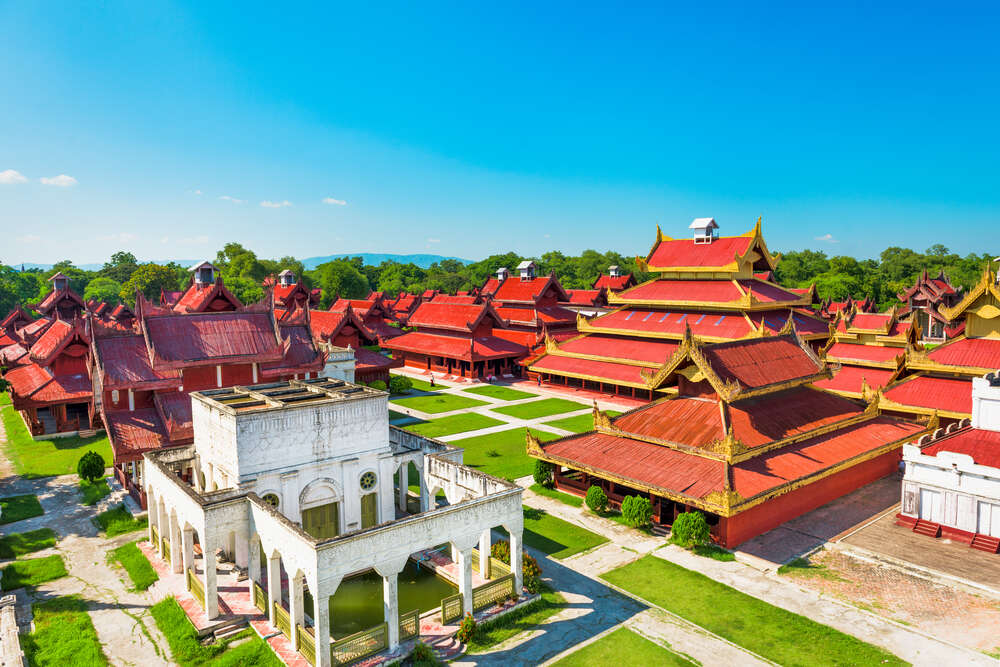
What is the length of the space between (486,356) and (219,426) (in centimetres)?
3218

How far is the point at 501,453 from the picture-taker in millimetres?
28938

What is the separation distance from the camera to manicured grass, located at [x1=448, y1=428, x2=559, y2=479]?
1037 inches

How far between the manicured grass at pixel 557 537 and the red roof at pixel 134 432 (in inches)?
605

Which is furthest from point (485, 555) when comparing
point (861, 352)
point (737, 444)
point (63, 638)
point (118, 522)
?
point (861, 352)

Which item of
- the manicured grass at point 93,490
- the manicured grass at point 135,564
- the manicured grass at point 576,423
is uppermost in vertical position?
the manicured grass at point 576,423

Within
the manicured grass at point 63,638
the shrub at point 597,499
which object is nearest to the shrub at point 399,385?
the shrub at point 597,499

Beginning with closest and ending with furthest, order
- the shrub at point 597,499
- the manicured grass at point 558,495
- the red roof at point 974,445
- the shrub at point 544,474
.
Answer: the red roof at point 974,445 → the shrub at point 597,499 → the manicured grass at point 558,495 → the shrub at point 544,474

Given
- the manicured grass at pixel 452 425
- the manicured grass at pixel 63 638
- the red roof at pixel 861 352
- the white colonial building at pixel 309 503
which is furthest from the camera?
the manicured grass at pixel 452 425

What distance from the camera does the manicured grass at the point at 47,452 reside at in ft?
88.0

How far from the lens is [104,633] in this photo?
1434 cm

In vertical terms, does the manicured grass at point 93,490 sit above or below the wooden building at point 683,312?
below

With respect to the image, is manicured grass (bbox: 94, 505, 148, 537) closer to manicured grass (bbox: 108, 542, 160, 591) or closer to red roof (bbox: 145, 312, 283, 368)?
manicured grass (bbox: 108, 542, 160, 591)

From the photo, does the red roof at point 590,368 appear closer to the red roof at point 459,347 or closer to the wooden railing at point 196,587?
the red roof at point 459,347

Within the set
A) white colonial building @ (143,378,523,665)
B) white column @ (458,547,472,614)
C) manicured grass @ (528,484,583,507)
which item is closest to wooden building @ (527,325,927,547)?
manicured grass @ (528,484,583,507)
